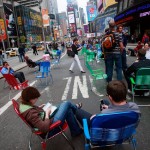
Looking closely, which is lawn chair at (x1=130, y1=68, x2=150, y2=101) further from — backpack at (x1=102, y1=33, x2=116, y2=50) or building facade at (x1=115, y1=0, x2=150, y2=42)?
building facade at (x1=115, y1=0, x2=150, y2=42)

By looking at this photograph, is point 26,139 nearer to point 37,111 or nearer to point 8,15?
point 37,111

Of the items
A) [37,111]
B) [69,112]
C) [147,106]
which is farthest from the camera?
[147,106]

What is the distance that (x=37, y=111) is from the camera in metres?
3.46

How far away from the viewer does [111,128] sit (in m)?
2.89

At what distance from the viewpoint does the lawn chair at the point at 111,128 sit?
277cm

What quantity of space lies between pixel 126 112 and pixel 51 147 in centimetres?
188

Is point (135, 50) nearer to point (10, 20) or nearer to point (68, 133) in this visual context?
point (68, 133)

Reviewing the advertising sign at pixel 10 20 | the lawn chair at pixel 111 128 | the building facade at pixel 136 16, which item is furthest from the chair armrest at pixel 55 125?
the advertising sign at pixel 10 20

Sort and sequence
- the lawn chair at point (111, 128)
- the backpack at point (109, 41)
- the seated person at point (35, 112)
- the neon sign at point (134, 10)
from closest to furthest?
the lawn chair at point (111, 128), the seated person at point (35, 112), the backpack at point (109, 41), the neon sign at point (134, 10)

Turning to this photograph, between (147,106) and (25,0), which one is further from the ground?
(25,0)

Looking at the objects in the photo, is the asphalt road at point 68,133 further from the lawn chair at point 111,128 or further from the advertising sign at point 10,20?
the advertising sign at point 10,20

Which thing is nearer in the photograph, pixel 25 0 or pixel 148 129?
pixel 148 129

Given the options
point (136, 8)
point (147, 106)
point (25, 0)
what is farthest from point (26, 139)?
point (25, 0)

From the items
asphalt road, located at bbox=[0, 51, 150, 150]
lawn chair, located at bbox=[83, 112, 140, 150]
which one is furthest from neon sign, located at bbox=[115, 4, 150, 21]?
lawn chair, located at bbox=[83, 112, 140, 150]
